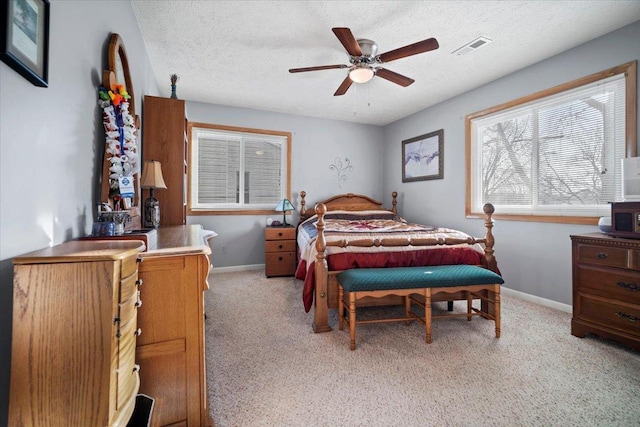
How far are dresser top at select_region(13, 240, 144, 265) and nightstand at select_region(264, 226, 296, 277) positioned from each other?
2977 millimetres

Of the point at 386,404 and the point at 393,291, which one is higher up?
the point at 393,291

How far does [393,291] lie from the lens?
203 centimetres

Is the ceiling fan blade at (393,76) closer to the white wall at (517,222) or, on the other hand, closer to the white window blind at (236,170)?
the white wall at (517,222)

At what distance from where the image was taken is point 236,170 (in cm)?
432

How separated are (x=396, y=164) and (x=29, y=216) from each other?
480cm

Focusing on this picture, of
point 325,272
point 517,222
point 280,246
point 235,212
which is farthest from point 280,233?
point 517,222

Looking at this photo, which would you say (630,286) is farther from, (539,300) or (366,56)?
(366,56)

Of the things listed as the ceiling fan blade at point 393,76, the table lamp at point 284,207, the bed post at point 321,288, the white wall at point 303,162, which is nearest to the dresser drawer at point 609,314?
the bed post at point 321,288

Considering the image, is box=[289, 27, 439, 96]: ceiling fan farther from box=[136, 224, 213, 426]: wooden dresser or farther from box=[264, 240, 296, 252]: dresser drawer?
box=[264, 240, 296, 252]: dresser drawer

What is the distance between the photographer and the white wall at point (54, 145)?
0.78 m

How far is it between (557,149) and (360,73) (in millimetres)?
2185

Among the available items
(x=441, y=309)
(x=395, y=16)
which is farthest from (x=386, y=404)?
(x=395, y=16)

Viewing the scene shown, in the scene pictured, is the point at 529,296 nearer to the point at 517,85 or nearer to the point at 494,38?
A: the point at 517,85

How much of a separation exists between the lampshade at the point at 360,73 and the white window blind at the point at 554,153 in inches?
73.2
